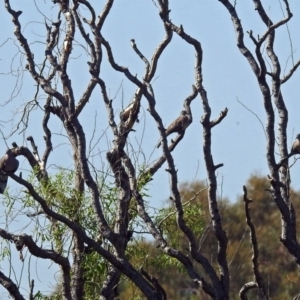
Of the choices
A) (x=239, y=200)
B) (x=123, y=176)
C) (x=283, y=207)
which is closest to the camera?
(x=283, y=207)

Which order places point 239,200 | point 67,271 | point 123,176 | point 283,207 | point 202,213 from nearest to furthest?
point 283,207, point 67,271, point 123,176, point 202,213, point 239,200

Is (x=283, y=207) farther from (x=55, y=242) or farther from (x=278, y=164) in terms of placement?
(x=55, y=242)

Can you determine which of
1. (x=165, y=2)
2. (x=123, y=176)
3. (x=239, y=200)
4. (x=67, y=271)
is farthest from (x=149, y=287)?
(x=239, y=200)

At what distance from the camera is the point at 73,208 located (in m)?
9.45

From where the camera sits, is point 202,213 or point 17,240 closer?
point 17,240

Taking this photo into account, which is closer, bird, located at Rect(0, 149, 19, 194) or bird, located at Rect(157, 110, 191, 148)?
bird, located at Rect(0, 149, 19, 194)

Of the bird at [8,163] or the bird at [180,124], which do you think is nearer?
the bird at [8,163]

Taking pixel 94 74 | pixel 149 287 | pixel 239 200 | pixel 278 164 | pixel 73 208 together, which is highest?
pixel 239 200

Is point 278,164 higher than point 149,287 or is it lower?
higher

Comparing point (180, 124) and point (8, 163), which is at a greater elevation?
point (180, 124)

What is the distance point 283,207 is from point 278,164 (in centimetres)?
39

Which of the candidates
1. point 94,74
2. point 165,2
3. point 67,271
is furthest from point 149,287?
point 165,2

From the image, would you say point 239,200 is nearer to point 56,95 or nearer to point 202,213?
point 202,213

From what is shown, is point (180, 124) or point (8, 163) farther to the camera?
point (180, 124)
